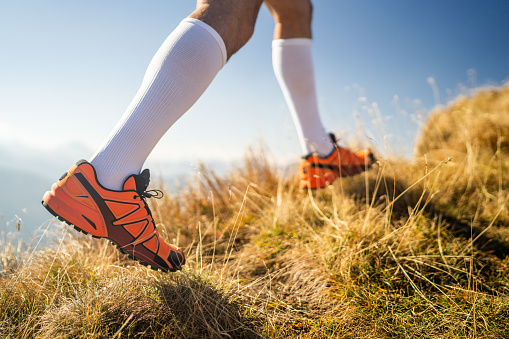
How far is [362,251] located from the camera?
1095mm

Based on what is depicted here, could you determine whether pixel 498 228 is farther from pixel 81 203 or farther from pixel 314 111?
pixel 81 203

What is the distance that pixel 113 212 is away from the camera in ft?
2.99

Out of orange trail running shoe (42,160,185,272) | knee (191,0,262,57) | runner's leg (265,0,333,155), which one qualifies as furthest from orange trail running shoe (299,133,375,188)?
orange trail running shoe (42,160,185,272)

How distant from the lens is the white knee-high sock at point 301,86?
1601mm

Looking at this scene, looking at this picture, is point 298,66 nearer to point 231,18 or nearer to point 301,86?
point 301,86

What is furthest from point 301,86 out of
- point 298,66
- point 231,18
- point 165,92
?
point 165,92

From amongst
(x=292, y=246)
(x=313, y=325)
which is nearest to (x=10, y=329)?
(x=313, y=325)

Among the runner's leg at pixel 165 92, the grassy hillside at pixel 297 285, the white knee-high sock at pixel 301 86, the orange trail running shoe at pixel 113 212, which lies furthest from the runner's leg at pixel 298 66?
the orange trail running shoe at pixel 113 212

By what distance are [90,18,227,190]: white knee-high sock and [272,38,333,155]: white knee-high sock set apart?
76 centimetres

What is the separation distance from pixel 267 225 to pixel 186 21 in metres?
1.05

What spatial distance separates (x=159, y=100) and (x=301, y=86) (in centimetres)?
101

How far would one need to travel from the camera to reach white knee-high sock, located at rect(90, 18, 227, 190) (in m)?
0.90

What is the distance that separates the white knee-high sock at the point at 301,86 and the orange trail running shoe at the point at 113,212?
1.04 meters

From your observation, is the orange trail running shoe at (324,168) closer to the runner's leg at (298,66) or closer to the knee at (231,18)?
the runner's leg at (298,66)
